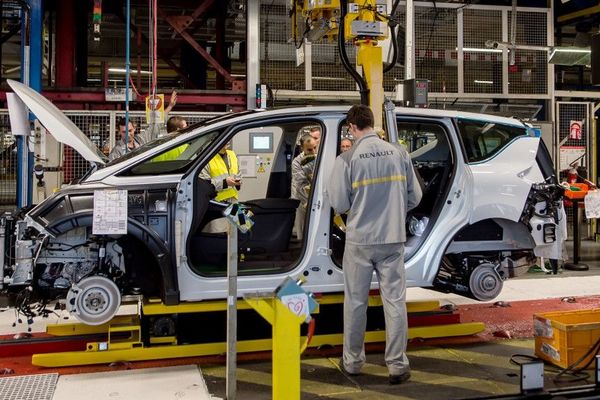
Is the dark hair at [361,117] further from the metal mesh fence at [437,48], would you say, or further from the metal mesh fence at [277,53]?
the metal mesh fence at [437,48]

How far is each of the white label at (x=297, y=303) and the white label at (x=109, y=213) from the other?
141 centimetres

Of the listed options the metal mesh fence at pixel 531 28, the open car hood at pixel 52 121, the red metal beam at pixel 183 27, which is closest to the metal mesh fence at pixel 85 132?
the red metal beam at pixel 183 27

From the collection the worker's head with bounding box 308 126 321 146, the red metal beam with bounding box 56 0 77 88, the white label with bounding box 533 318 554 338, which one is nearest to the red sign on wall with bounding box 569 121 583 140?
the worker's head with bounding box 308 126 321 146

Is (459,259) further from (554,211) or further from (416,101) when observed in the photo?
(416,101)

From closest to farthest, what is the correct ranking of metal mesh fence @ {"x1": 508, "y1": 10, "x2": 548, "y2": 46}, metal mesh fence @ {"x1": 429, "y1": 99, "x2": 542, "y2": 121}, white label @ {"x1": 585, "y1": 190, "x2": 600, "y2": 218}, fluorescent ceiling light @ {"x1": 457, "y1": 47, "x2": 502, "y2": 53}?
white label @ {"x1": 585, "y1": 190, "x2": 600, "y2": 218} → metal mesh fence @ {"x1": 429, "y1": 99, "x2": 542, "y2": 121} → fluorescent ceiling light @ {"x1": 457, "y1": 47, "x2": 502, "y2": 53} → metal mesh fence @ {"x1": 508, "y1": 10, "x2": 548, "y2": 46}

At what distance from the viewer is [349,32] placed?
461 cm

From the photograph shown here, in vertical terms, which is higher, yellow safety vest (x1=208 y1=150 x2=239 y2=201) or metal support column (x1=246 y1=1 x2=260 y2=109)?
metal support column (x1=246 y1=1 x2=260 y2=109)

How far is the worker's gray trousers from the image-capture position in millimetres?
3762

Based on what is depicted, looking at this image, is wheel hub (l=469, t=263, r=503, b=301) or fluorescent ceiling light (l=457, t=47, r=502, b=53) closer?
wheel hub (l=469, t=263, r=503, b=301)

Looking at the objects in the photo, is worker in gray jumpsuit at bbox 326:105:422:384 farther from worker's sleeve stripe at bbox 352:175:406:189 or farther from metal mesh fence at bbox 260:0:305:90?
metal mesh fence at bbox 260:0:305:90

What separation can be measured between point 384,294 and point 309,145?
178 centimetres

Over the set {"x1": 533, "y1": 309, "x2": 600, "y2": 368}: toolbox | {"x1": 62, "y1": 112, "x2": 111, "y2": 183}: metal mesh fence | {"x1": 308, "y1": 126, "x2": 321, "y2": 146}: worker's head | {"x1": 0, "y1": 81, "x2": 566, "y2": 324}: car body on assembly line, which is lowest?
{"x1": 533, "y1": 309, "x2": 600, "y2": 368}: toolbox

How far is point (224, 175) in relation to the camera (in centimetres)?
512

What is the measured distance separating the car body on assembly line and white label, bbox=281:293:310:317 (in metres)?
1.04
